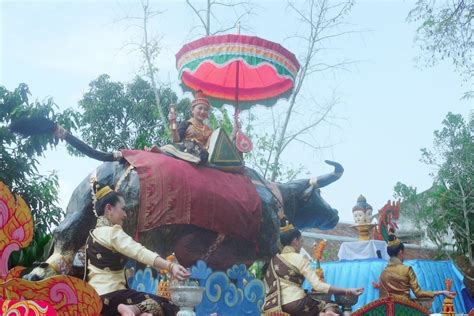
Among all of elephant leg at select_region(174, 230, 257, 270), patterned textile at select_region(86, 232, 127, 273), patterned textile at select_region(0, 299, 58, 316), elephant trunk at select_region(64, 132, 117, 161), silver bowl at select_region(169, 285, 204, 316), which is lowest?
patterned textile at select_region(0, 299, 58, 316)

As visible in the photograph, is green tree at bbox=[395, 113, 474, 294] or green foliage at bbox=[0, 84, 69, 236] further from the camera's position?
green tree at bbox=[395, 113, 474, 294]

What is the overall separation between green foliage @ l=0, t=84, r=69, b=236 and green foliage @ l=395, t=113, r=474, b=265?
942 centimetres

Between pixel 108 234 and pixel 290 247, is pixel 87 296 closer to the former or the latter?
pixel 108 234

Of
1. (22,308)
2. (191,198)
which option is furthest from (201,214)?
(22,308)

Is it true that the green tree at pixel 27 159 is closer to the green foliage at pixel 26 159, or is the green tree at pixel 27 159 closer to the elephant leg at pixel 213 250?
the green foliage at pixel 26 159

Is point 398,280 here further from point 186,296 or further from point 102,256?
point 102,256

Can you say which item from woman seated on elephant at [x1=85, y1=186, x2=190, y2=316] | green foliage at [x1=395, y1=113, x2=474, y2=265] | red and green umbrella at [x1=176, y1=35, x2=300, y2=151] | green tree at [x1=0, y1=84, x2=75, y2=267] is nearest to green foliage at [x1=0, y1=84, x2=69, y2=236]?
green tree at [x1=0, y1=84, x2=75, y2=267]

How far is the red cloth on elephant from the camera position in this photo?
502 cm

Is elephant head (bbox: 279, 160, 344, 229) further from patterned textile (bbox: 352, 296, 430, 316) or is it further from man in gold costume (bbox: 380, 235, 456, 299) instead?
patterned textile (bbox: 352, 296, 430, 316)

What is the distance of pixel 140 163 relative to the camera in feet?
16.8

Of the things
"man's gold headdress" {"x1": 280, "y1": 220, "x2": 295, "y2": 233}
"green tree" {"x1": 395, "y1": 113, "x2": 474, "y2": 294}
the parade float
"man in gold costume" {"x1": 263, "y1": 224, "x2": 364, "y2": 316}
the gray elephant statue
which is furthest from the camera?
"green tree" {"x1": 395, "y1": 113, "x2": 474, "y2": 294}

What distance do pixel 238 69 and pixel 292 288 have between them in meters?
2.54

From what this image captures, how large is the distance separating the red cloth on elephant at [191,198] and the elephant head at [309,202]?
2.56 feet

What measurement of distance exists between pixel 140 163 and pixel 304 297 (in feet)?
5.53
